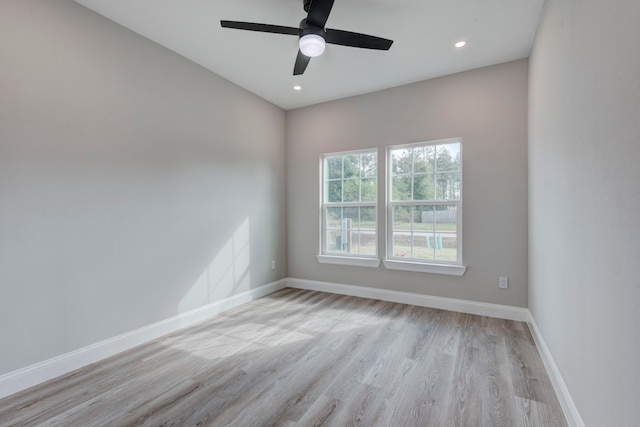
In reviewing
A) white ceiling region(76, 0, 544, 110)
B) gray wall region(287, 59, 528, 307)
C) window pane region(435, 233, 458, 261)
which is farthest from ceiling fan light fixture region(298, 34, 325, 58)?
window pane region(435, 233, 458, 261)

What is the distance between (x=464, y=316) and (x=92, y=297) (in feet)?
12.2

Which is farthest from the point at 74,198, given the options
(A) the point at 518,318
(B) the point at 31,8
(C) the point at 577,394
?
(A) the point at 518,318

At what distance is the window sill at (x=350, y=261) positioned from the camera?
13.3ft

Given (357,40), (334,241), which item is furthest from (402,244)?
(357,40)

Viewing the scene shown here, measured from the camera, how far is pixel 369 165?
4184mm

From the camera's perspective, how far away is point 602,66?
1.25 m

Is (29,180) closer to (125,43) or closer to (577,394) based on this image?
(125,43)

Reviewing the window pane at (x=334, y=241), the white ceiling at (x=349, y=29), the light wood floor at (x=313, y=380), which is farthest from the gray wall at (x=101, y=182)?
the window pane at (x=334, y=241)

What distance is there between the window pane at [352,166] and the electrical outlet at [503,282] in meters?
2.23

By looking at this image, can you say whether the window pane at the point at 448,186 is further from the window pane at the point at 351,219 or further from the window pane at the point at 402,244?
the window pane at the point at 351,219

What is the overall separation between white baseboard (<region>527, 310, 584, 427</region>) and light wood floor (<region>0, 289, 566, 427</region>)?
5 centimetres

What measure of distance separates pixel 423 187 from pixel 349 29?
6.75ft

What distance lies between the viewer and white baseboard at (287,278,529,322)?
3227 millimetres

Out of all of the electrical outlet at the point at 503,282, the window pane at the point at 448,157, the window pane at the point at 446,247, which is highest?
the window pane at the point at 448,157
